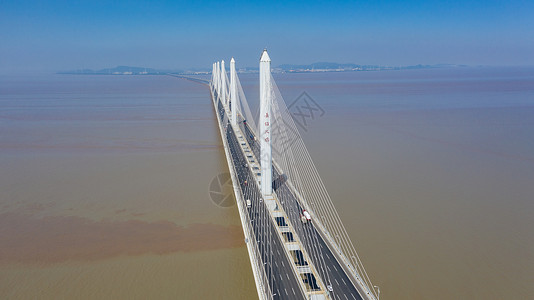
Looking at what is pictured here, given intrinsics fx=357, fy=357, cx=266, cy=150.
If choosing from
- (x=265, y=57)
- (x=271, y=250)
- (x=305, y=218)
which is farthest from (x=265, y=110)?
(x=271, y=250)

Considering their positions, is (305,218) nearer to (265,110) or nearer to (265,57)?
(265,110)

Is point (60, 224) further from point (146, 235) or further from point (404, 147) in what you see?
point (404, 147)

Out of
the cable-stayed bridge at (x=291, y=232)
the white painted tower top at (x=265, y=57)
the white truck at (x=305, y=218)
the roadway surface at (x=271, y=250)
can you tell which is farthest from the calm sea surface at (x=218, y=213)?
the white painted tower top at (x=265, y=57)

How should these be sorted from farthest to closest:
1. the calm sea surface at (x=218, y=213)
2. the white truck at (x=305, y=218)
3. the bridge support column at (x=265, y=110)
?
the bridge support column at (x=265, y=110), the white truck at (x=305, y=218), the calm sea surface at (x=218, y=213)

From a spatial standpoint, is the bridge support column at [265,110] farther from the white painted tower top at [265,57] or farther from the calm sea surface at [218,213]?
the calm sea surface at [218,213]

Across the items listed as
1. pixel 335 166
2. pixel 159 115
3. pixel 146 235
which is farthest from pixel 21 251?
pixel 159 115

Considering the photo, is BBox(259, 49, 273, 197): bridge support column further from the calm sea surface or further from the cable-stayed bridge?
the calm sea surface
